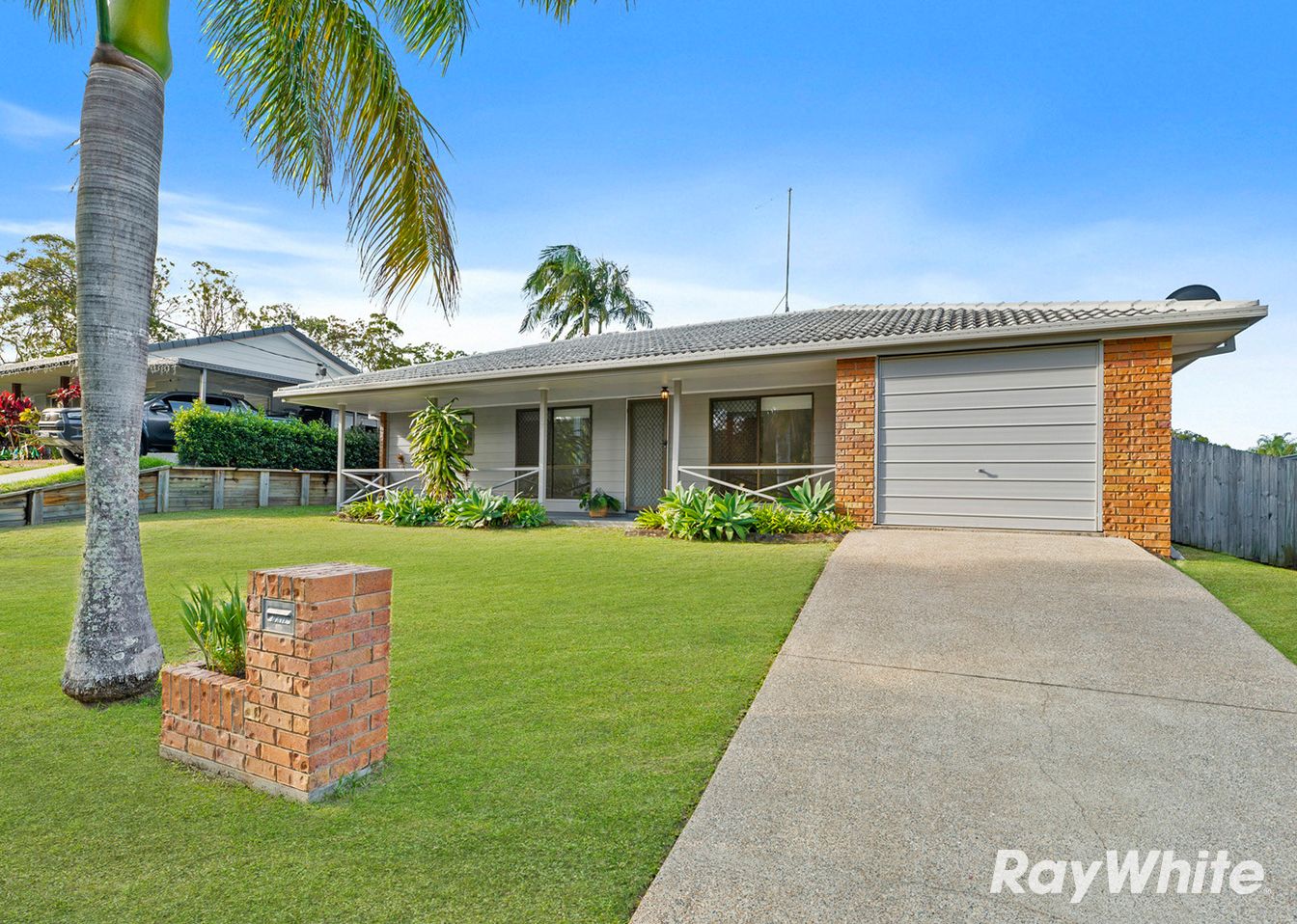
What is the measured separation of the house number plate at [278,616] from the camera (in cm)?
237

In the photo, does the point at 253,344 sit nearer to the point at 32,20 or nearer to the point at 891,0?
the point at 32,20

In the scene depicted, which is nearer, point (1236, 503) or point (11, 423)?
point (1236, 503)

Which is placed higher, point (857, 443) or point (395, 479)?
point (857, 443)

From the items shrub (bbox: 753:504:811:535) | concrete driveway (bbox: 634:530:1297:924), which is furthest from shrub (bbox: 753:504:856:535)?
concrete driveway (bbox: 634:530:1297:924)

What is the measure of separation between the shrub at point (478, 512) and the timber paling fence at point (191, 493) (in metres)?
5.94

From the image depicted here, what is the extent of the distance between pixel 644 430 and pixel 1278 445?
592 inches

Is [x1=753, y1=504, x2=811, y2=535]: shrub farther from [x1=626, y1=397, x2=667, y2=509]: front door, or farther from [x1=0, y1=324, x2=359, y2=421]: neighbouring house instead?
[x1=0, y1=324, x2=359, y2=421]: neighbouring house

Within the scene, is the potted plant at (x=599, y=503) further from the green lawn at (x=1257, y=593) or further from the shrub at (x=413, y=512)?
the green lawn at (x=1257, y=593)

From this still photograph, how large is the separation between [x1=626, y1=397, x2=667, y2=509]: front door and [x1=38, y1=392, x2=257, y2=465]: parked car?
28.3 ft

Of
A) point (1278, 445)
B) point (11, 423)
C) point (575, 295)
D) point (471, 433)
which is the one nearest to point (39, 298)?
point (11, 423)

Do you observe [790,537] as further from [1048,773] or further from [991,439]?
[1048,773]

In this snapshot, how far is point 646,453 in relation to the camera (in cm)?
1343

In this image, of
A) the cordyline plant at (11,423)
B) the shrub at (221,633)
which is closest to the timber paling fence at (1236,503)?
the shrub at (221,633)

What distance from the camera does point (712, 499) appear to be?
377 inches
